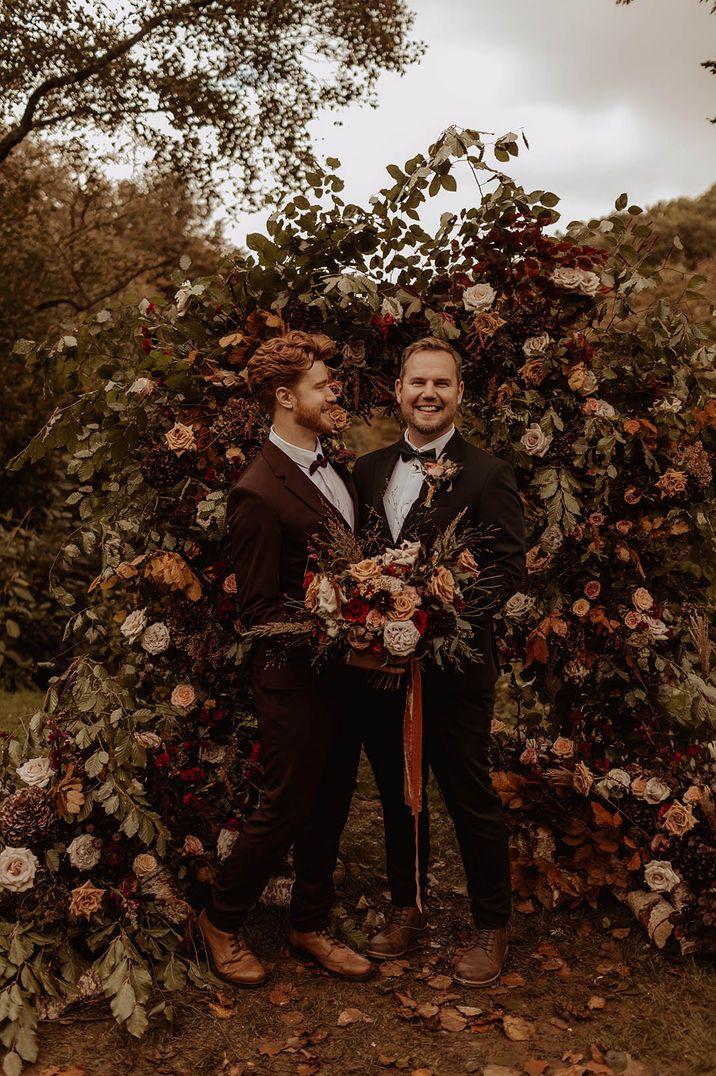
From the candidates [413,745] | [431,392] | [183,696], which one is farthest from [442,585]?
[183,696]

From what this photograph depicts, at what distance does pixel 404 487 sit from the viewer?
3664 mm

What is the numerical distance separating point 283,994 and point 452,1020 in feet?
2.00

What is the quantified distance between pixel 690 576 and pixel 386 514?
1552 mm

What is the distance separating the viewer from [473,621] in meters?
3.55

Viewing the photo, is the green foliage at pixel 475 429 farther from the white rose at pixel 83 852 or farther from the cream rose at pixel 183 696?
the white rose at pixel 83 852

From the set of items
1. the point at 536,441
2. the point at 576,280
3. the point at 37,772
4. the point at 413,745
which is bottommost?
the point at 37,772

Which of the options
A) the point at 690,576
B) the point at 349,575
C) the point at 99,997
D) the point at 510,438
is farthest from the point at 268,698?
the point at 690,576

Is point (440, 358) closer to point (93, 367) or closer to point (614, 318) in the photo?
point (614, 318)

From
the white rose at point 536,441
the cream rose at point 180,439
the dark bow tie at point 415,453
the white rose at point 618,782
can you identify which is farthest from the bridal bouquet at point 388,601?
the white rose at point 618,782

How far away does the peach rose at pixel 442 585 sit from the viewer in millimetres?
3105

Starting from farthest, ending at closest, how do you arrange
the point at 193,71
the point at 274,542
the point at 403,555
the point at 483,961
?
the point at 193,71 < the point at 483,961 < the point at 274,542 < the point at 403,555

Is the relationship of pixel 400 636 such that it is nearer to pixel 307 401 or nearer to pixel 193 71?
pixel 307 401

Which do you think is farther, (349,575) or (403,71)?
(403,71)

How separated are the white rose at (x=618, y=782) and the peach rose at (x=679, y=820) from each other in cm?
23
